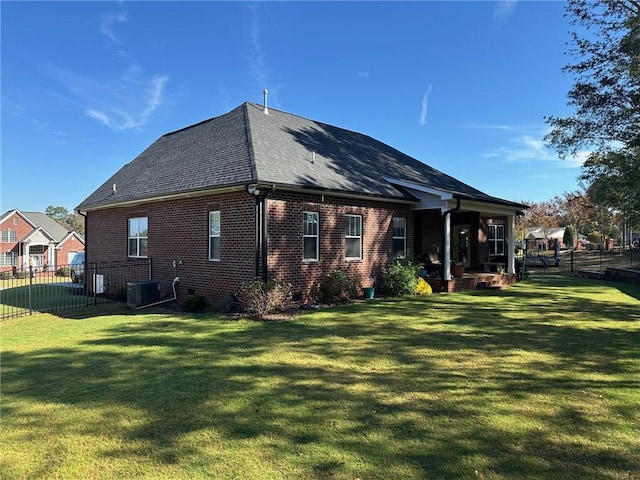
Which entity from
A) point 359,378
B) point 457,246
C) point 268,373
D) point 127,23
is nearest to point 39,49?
point 127,23

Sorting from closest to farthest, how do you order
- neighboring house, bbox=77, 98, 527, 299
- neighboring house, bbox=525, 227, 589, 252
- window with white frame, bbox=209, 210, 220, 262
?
neighboring house, bbox=77, 98, 527, 299 → window with white frame, bbox=209, 210, 220, 262 → neighboring house, bbox=525, 227, 589, 252

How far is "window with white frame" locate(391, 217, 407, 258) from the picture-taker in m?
15.1

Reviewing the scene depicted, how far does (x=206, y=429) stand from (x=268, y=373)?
1.75 meters

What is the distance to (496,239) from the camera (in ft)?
70.6

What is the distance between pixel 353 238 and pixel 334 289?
225cm

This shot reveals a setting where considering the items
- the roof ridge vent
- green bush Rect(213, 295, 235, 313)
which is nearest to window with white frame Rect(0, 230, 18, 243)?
the roof ridge vent

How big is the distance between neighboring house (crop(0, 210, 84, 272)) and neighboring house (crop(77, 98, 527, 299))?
3562cm

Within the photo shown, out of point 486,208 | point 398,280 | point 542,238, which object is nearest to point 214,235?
point 398,280

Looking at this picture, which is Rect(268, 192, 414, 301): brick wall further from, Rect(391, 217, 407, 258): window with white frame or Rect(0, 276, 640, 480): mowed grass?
Rect(0, 276, 640, 480): mowed grass

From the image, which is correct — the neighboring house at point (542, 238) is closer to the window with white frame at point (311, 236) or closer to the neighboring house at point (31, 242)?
the window with white frame at point (311, 236)

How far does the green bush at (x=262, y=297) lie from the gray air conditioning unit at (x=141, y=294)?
3459 mm

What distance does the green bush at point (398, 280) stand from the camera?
44.5 feet

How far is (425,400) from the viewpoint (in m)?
4.67

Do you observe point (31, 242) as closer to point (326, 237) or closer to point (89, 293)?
point (89, 293)
